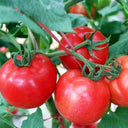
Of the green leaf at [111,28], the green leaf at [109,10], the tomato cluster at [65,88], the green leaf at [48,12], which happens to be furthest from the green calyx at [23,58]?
the green leaf at [109,10]

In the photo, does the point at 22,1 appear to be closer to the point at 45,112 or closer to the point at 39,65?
the point at 39,65

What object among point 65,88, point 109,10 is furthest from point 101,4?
point 65,88

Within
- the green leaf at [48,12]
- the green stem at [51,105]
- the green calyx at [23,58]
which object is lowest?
the green stem at [51,105]

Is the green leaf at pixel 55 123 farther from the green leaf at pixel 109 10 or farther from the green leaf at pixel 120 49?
the green leaf at pixel 109 10

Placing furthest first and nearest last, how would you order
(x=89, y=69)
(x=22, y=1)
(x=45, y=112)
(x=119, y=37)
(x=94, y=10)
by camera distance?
(x=45, y=112) < (x=94, y=10) < (x=119, y=37) < (x=89, y=69) < (x=22, y=1)

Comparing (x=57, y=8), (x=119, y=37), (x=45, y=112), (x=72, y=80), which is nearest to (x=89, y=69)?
(x=72, y=80)

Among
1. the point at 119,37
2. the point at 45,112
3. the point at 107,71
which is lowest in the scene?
the point at 45,112

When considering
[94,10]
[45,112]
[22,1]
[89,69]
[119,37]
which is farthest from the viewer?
[45,112]
